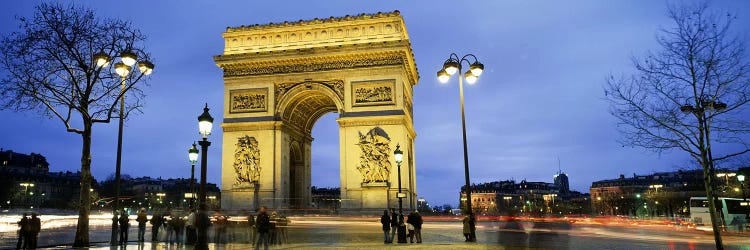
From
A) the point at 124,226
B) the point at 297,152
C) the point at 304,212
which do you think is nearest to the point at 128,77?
the point at 124,226

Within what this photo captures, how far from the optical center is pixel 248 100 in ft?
108

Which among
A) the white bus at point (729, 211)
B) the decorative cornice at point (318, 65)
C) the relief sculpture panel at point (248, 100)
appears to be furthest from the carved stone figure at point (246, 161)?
the white bus at point (729, 211)

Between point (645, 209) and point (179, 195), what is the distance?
96.0 metres

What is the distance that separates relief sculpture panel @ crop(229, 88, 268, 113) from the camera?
107 feet

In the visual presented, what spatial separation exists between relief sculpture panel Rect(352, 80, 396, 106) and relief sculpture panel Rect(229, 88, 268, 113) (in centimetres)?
538

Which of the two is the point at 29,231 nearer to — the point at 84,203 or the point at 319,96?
the point at 84,203

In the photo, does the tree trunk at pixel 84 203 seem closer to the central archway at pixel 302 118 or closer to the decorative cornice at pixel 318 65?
the central archway at pixel 302 118

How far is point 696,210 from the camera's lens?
31000mm

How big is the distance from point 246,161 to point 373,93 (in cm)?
810

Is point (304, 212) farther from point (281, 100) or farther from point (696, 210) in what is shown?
point (696, 210)

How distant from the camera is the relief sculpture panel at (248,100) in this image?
32.7 m

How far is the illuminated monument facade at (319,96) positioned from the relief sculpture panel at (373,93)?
55 mm

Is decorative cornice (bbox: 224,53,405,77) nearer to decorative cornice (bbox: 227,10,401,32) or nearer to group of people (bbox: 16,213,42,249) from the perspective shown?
decorative cornice (bbox: 227,10,401,32)

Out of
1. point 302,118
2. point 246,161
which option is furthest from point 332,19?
point 246,161
